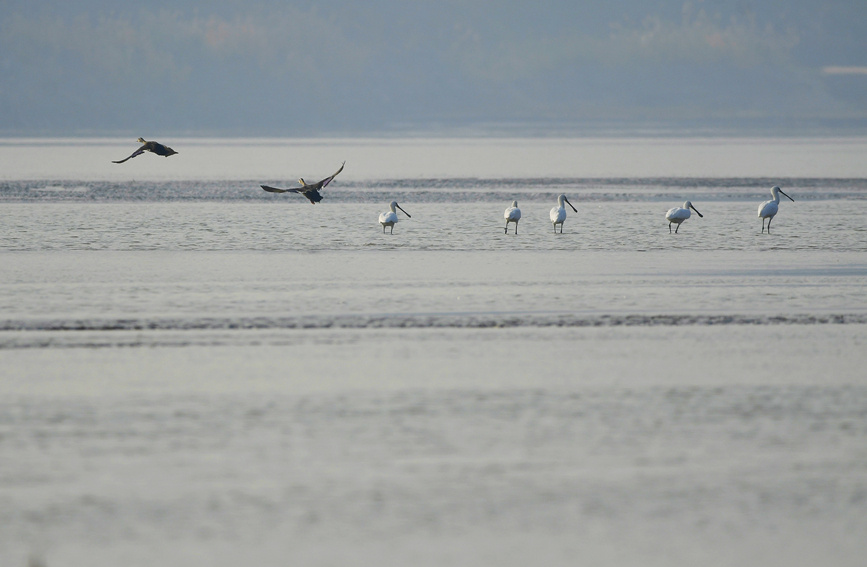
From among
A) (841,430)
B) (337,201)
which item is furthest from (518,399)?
(337,201)

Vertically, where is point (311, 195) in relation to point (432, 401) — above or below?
above

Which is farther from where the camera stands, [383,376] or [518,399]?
[383,376]

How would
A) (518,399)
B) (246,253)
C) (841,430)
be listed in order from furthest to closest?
(246,253)
(518,399)
(841,430)

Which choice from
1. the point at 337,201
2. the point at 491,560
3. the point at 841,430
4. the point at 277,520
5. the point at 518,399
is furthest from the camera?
the point at 337,201

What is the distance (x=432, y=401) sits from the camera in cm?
974

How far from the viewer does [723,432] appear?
8805 millimetres

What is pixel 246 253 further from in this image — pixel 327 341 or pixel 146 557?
pixel 146 557

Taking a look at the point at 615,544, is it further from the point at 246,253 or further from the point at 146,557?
the point at 246,253

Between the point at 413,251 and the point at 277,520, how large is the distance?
1317cm

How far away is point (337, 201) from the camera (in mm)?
32219

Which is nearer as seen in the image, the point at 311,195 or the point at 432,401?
the point at 432,401

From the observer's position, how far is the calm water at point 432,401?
6914 mm

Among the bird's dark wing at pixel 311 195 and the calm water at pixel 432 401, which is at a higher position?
the bird's dark wing at pixel 311 195

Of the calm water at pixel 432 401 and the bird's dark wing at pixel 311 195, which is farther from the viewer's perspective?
the bird's dark wing at pixel 311 195
